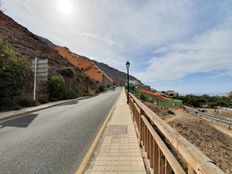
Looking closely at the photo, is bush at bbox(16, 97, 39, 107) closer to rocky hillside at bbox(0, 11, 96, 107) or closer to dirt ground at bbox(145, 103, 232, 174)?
rocky hillside at bbox(0, 11, 96, 107)

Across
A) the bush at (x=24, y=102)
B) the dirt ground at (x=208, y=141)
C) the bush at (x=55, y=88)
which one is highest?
the bush at (x=55, y=88)

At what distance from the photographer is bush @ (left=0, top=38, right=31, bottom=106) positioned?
13.7 m

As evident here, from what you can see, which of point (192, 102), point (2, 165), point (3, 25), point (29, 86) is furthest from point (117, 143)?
point (192, 102)

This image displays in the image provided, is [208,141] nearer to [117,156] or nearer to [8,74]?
[117,156]

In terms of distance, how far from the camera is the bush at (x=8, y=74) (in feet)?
44.8

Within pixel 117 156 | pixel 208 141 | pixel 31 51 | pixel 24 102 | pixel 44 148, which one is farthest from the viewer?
pixel 31 51

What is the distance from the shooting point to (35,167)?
4.54 meters

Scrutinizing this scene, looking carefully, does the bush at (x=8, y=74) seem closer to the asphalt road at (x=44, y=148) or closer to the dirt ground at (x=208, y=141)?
the asphalt road at (x=44, y=148)

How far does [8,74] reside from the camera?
45.4 ft

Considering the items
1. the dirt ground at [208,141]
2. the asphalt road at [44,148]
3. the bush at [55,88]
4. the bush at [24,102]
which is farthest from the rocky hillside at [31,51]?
the asphalt road at [44,148]

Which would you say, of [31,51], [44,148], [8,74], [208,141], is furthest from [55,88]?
[44,148]

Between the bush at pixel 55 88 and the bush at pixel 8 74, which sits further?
the bush at pixel 55 88

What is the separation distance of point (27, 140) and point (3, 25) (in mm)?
39117

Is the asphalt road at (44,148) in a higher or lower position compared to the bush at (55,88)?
lower
